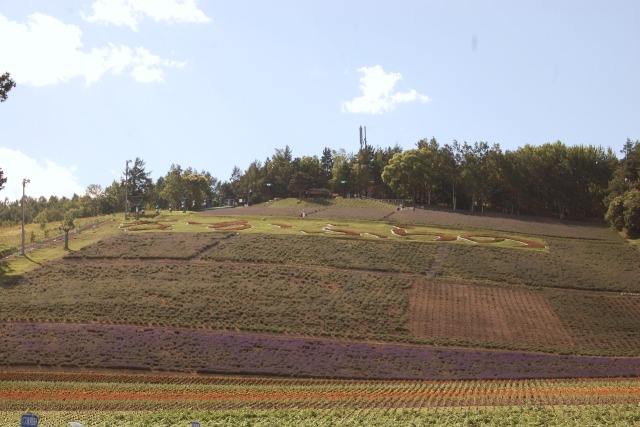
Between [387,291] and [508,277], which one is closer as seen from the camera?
[387,291]

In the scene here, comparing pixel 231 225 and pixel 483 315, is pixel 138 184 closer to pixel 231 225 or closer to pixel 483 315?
pixel 231 225

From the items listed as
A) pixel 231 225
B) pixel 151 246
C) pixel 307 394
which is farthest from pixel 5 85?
pixel 231 225

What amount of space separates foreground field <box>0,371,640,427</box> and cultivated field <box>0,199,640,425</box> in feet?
0.62

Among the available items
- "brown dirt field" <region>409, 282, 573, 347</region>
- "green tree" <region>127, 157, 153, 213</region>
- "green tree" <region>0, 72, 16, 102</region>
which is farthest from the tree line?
"green tree" <region>0, 72, 16, 102</region>

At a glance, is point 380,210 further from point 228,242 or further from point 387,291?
point 387,291

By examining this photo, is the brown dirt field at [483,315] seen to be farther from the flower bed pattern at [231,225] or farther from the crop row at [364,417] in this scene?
the flower bed pattern at [231,225]

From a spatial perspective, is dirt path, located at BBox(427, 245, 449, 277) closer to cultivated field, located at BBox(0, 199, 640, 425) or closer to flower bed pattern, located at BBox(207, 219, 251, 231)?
cultivated field, located at BBox(0, 199, 640, 425)

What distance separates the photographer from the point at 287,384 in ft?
116

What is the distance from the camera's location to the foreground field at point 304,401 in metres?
23.1

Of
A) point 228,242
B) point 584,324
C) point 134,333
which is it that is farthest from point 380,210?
point 134,333

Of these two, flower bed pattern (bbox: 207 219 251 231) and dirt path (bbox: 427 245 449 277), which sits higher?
flower bed pattern (bbox: 207 219 251 231)

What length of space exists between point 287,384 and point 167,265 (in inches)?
1162

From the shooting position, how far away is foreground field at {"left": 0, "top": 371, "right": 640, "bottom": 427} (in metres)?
23.1

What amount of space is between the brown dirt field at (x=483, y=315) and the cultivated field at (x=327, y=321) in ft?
0.63
